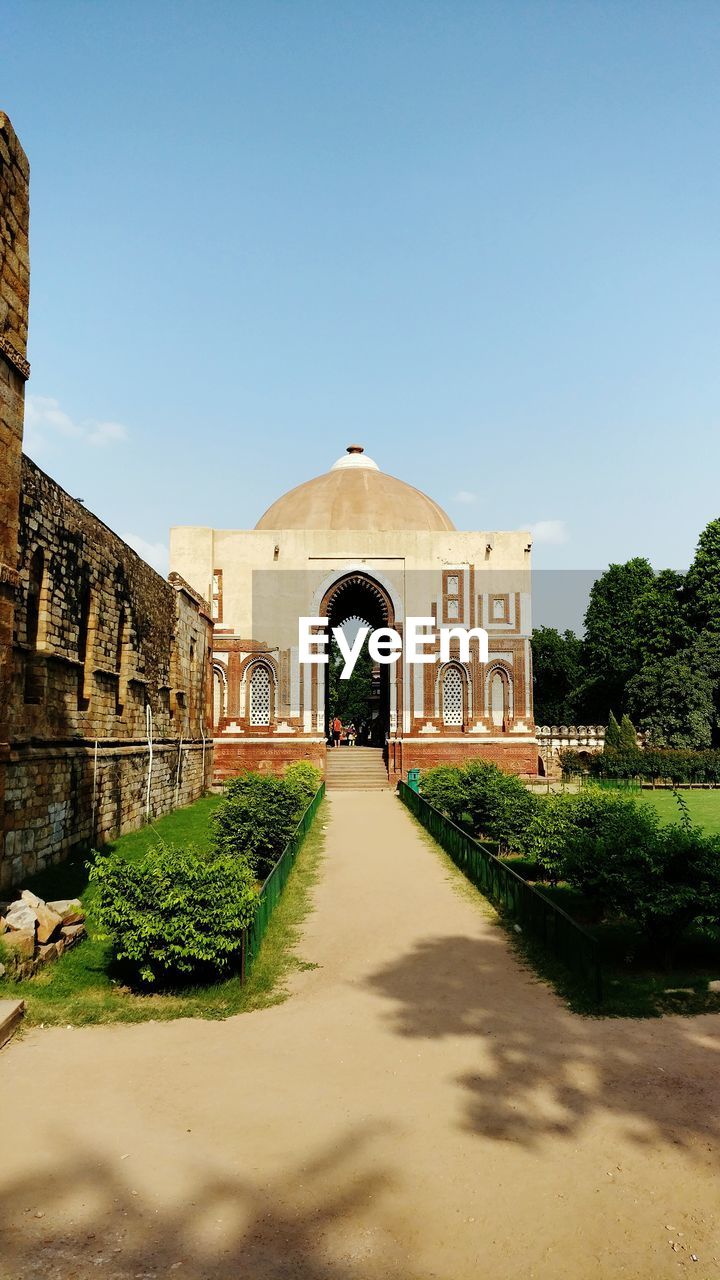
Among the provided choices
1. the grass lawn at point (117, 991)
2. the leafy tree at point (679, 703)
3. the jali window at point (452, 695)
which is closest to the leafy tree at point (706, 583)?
the leafy tree at point (679, 703)

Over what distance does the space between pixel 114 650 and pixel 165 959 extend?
8.19 meters

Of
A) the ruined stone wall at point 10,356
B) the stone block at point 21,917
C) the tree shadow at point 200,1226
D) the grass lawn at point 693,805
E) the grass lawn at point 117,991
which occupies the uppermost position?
the ruined stone wall at point 10,356

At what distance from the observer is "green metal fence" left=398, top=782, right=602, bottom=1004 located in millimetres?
6820

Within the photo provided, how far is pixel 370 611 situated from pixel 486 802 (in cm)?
1904

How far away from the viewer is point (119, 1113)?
4.67 m

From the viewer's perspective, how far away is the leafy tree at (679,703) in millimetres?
31266

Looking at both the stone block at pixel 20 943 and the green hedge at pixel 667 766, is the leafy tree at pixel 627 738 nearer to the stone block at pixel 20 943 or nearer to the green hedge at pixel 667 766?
the green hedge at pixel 667 766

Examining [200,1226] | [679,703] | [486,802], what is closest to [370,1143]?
[200,1226]

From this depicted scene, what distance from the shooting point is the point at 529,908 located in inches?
339

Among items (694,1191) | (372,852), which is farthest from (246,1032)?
(372,852)

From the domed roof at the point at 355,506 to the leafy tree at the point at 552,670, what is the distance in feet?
68.4

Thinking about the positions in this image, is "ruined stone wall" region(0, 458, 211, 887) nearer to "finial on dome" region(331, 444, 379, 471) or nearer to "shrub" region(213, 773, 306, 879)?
"shrub" region(213, 773, 306, 879)

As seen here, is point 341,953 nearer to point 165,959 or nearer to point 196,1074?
point 165,959

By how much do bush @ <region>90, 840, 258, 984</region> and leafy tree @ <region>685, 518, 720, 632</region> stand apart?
97.6 feet
